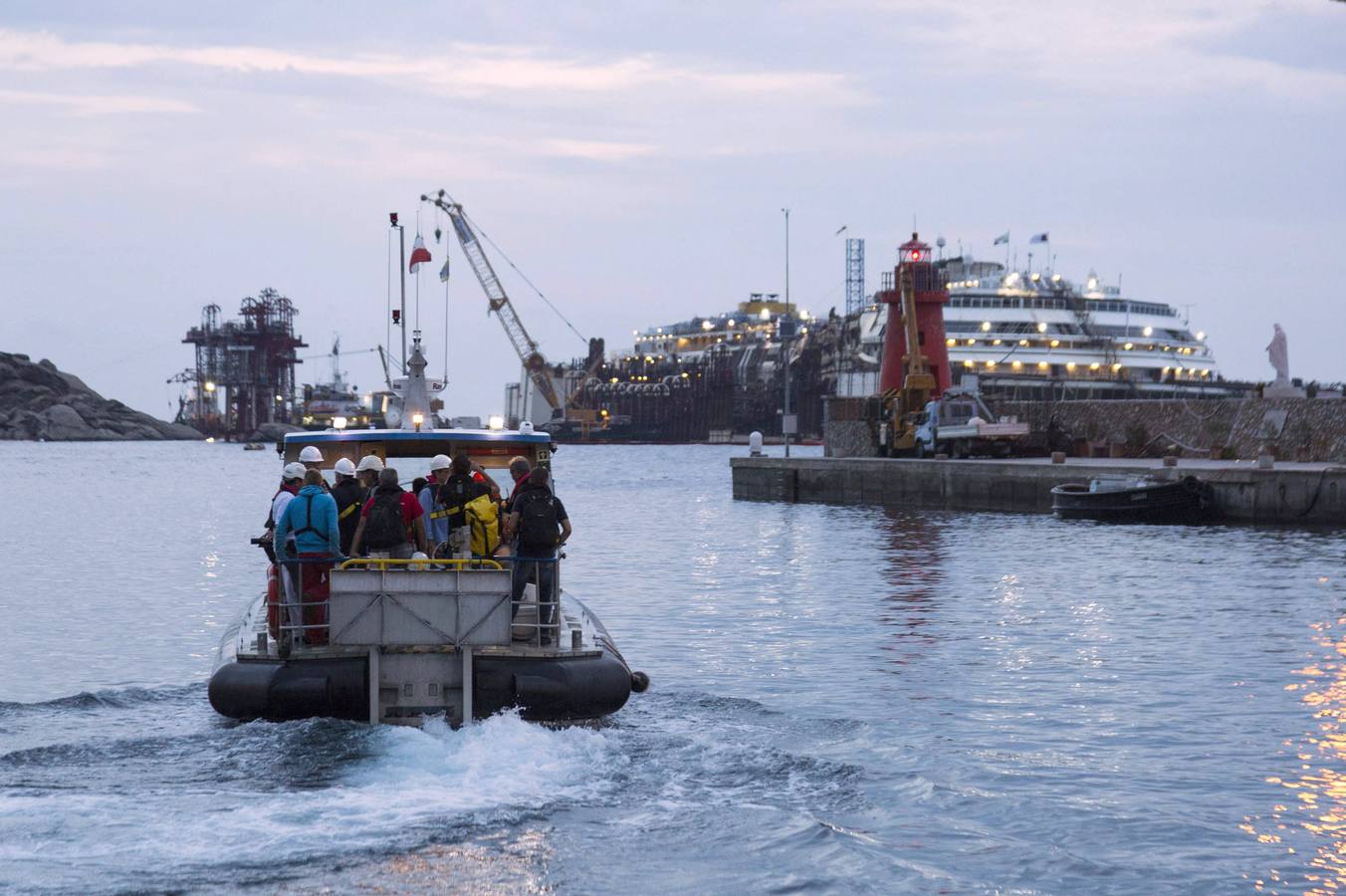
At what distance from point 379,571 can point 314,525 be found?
104cm

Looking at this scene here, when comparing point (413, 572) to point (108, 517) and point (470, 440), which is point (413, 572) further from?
point (108, 517)

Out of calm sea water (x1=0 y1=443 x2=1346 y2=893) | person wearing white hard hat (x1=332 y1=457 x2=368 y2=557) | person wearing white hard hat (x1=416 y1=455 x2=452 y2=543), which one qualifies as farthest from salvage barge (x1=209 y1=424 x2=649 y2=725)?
person wearing white hard hat (x1=416 y1=455 x2=452 y2=543)

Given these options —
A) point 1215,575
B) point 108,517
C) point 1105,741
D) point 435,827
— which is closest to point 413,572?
point 435,827

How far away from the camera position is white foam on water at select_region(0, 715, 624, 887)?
1131cm

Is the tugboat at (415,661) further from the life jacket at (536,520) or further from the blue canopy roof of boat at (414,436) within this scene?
the blue canopy roof of boat at (414,436)

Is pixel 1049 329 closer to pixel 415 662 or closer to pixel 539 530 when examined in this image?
pixel 539 530

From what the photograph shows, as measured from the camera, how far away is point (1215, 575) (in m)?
31.3

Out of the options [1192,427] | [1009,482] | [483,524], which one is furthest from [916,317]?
[483,524]

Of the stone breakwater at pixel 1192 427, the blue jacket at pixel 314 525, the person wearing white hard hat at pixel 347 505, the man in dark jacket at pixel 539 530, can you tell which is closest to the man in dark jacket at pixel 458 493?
the man in dark jacket at pixel 539 530

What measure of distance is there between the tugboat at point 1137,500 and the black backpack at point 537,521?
3167 centimetres

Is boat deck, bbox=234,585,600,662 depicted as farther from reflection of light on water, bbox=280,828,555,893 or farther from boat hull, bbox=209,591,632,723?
reflection of light on water, bbox=280,828,555,893

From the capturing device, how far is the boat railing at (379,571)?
14.0 meters

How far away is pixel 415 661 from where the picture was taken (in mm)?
14094

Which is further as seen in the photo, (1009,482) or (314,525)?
(1009,482)
